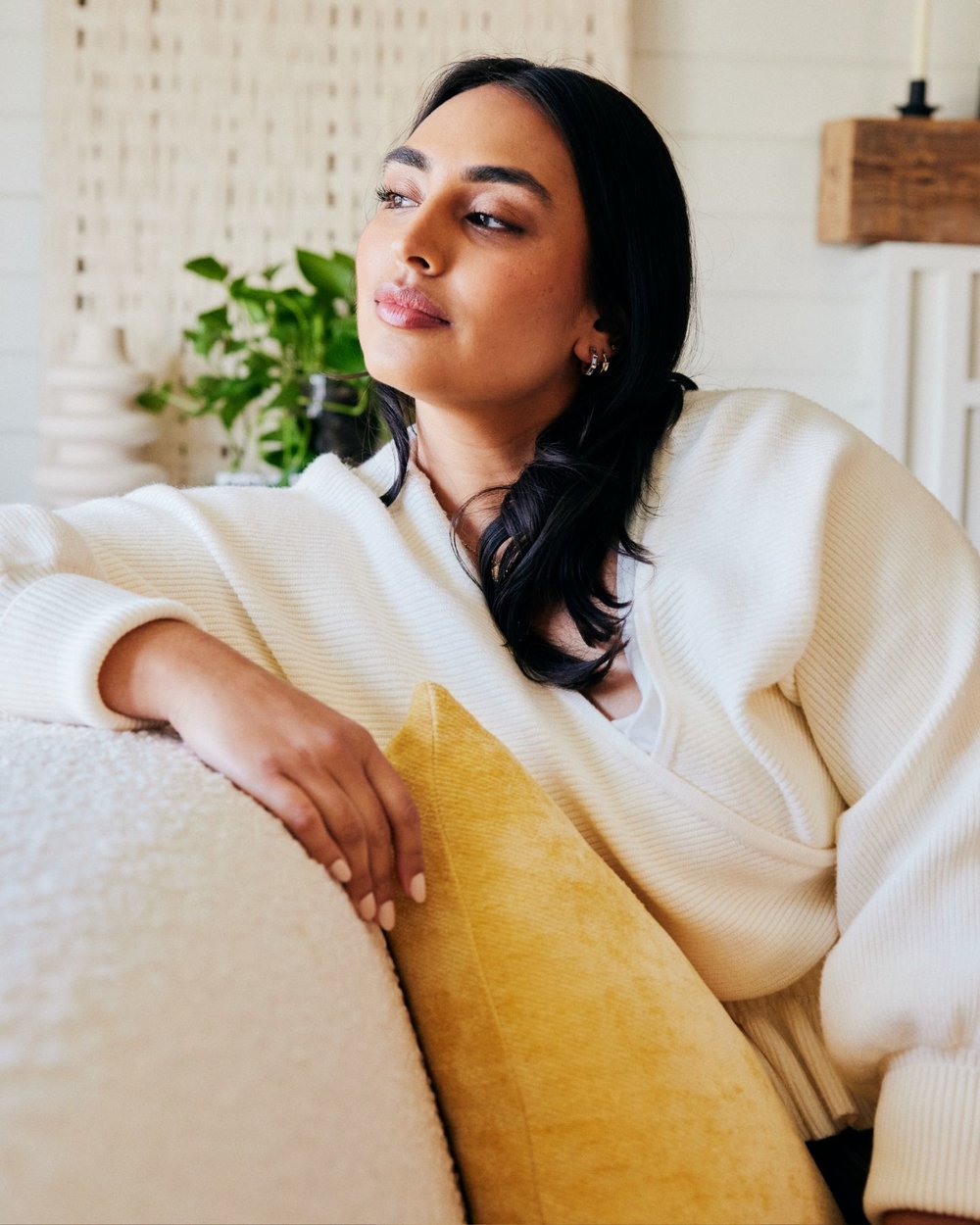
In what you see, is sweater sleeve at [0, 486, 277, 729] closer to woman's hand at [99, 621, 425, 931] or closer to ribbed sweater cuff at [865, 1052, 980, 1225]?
woman's hand at [99, 621, 425, 931]

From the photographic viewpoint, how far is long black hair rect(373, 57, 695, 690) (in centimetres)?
117

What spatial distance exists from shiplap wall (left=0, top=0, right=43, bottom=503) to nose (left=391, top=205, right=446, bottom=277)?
64.6 inches

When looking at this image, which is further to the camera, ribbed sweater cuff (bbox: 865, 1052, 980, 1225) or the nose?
the nose

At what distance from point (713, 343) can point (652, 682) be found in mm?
1818

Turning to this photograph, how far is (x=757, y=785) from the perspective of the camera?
41.4 inches

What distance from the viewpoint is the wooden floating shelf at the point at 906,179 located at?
2.62 meters

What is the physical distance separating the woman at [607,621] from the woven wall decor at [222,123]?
137cm

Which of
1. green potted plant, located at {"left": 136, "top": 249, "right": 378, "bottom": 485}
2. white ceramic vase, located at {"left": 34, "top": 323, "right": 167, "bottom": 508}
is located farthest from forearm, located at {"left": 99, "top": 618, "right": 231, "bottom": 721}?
white ceramic vase, located at {"left": 34, "top": 323, "right": 167, "bottom": 508}

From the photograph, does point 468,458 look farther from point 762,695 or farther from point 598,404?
point 762,695

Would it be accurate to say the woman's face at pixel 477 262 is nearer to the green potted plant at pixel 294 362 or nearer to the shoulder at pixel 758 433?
the shoulder at pixel 758 433

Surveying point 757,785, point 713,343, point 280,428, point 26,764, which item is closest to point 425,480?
point 757,785

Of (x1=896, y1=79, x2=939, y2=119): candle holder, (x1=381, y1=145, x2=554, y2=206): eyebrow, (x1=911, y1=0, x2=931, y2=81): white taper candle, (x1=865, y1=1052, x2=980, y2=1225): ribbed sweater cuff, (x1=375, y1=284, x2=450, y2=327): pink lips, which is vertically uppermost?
(x1=911, y1=0, x2=931, y2=81): white taper candle

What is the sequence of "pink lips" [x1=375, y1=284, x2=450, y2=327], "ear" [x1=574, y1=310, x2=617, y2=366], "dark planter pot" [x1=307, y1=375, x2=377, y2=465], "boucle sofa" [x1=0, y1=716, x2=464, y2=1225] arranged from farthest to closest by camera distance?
"dark planter pot" [x1=307, y1=375, x2=377, y2=465] → "ear" [x1=574, y1=310, x2=617, y2=366] → "pink lips" [x1=375, y1=284, x2=450, y2=327] → "boucle sofa" [x1=0, y1=716, x2=464, y2=1225]

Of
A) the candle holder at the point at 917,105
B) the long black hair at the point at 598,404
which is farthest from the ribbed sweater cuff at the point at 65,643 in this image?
the candle holder at the point at 917,105
